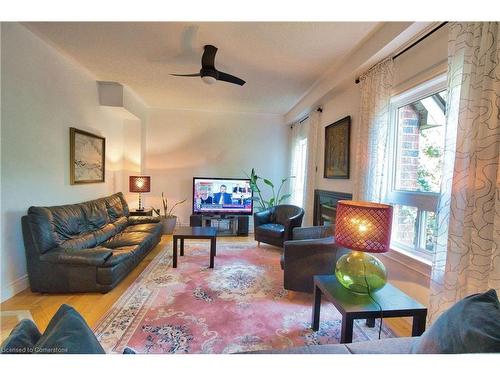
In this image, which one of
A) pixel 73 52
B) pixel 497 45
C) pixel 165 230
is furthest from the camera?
pixel 165 230

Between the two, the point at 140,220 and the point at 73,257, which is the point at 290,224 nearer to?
the point at 140,220

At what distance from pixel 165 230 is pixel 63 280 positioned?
2485mm

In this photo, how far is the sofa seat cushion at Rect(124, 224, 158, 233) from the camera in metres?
3.60

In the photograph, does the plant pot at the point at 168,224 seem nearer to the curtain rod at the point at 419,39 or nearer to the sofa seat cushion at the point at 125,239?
the sofa seat cushion at the point at 125,239

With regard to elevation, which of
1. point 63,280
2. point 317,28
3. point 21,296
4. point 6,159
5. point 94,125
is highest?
point 317,28

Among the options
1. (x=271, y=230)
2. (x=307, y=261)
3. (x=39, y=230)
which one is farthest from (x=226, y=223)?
(x=39, y=230)

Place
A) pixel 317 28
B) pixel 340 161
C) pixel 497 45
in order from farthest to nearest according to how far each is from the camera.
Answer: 1. pixel 340 161
2. pixel 317 28
3. pixel 497 45

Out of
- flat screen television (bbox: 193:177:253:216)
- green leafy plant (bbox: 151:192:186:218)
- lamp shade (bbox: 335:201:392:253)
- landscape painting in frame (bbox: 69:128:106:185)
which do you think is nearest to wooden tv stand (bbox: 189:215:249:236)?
flat screen television (bbox: 193:177:253:216)

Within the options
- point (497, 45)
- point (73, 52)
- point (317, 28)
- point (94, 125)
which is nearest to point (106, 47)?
point (73, 52)

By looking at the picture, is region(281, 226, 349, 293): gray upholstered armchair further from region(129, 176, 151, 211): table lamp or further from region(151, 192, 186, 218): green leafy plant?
region(151, 192, 186, 218): green leafy plant

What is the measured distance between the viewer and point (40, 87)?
2.64 meters

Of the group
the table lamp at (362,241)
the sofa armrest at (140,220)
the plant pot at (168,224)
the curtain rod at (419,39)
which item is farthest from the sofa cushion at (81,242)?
the curtain rod at (419,39)

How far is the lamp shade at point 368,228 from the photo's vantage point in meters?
1.48
